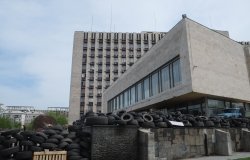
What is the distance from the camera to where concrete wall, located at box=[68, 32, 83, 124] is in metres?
84.3

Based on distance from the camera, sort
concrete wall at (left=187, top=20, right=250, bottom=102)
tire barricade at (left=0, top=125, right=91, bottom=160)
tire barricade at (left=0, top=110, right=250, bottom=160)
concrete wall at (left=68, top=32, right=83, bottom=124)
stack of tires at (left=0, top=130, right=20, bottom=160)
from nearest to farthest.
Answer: stack of tires at (left=0, top=130, right=20, bottom=160) < tire barricade at (left=0, top=125, right=91, bottom=160) < tire barricade at (left=0, top=110, right=250, bottom=160) < concrete wall at (left=187, top=20, right=250, bottom=102) < concrete wall at (left=68, top=32, right=83, bottom=124)

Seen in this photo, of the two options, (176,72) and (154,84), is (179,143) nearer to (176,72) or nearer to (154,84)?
(176,72)

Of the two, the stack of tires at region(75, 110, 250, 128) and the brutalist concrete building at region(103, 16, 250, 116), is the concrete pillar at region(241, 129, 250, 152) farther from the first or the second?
the brutalist concrete building at region(103, 16, 250, 116)

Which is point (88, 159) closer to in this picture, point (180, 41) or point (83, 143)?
point (83, 143)

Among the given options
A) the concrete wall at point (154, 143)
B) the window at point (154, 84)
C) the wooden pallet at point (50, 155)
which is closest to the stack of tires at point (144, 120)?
the concrete wall at point (154, 143)

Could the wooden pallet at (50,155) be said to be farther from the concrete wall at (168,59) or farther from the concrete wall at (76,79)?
the concrete wall at (76,79)

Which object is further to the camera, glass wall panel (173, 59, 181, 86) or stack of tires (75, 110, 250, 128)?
glass wall panel (173, 59, 181, 86)

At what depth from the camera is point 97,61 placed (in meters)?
92.1

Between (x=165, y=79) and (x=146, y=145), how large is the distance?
18908 mm

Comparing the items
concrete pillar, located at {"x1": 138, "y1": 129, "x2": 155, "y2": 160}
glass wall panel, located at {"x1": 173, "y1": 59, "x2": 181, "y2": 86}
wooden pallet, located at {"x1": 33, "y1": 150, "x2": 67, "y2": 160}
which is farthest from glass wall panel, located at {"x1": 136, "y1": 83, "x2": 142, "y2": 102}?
wooden pallet, located at {"x1": 33, "y1": 150, "x2": 67, "y2": 160}

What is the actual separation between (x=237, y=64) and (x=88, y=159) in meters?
28.5

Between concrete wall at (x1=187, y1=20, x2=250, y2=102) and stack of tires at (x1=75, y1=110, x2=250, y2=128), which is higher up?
concrete wall at (x1=187, y1=20, x2=250, y2=102)

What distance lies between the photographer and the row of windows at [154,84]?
1105 inches

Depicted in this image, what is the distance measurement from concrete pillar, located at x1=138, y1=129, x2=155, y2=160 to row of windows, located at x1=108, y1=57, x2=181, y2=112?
1539cm
